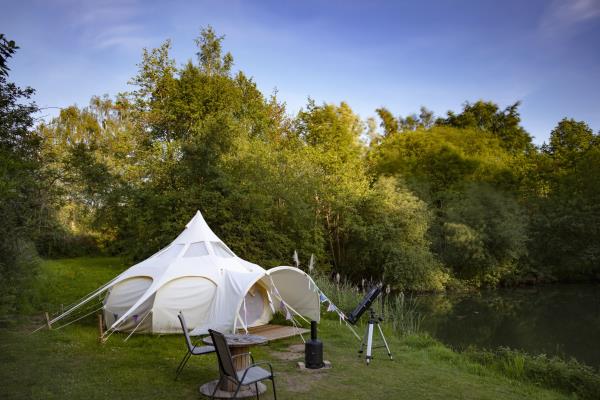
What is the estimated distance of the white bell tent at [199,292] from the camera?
1049 cm

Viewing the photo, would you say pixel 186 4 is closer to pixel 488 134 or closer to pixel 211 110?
pixel 211 110

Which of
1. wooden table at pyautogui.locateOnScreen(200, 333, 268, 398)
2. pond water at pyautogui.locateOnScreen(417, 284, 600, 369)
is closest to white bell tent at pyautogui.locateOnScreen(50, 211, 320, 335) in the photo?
wooden table at pyautogui.locateOnScreen(200, 333, 268, 398)

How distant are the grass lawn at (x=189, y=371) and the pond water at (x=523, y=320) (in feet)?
16.7

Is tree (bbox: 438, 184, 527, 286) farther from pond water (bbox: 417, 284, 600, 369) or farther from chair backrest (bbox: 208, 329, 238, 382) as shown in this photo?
chair backrest (bbox: 208, 329, 238, 382)

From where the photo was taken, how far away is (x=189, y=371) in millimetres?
7965

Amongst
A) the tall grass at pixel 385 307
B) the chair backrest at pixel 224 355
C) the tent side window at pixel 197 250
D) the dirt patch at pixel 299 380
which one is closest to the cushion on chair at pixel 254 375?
the chair backrest at pixel 224 355

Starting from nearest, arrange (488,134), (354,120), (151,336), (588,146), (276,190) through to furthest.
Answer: (151,336) → (276,190) → (354,120) → (588,146) → (488,134)

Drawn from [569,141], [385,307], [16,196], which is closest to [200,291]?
[16,196]

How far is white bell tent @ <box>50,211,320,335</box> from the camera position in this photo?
34.4ft

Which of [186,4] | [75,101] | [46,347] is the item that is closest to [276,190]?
[186,4]

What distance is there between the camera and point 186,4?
13227 millimetres

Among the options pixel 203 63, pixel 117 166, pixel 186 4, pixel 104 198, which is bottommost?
pixel 104 198

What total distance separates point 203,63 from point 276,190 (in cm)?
1254

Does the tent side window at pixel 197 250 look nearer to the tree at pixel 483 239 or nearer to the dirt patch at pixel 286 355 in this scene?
the dirt patch at pixel 286 355
